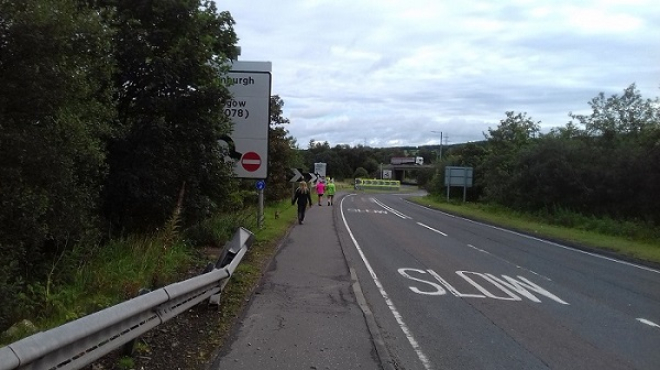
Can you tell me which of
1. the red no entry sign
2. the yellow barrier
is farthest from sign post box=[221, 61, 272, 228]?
the yellow barrier

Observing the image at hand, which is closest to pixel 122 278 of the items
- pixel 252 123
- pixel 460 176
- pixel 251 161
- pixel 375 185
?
pixel 251 161

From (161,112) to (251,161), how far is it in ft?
15.8

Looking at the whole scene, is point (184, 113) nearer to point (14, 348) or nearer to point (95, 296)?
point (95, 296)

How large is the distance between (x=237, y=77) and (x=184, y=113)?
16.5 feet

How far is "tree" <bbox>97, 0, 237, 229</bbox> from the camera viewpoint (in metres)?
11.7

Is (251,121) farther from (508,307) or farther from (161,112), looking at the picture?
(508,307)

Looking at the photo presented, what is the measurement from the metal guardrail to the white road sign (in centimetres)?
1051

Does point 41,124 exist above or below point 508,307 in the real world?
above

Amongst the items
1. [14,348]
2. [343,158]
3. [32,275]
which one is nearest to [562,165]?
[32,275]

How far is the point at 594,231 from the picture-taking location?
25.4 m

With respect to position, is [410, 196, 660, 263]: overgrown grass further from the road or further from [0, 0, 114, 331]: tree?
[0, 0, 114, 331]: tree

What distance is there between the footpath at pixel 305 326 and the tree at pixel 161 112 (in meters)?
2.76

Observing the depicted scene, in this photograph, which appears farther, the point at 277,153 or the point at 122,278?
the point at 277,153

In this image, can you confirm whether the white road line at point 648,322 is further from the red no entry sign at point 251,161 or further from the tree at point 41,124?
the red no entry sign at point 251,161
